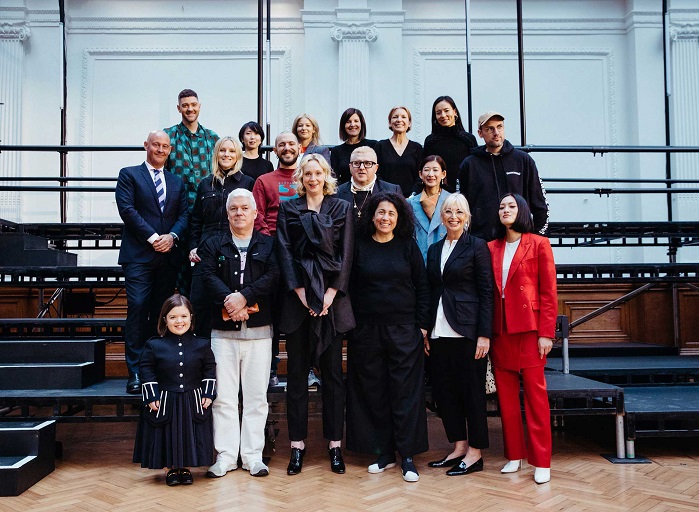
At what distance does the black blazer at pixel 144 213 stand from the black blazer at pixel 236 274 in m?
0.46

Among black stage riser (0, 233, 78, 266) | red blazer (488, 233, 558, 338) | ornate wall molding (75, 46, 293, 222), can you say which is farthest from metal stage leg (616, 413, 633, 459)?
ornate wall molding (75, 46, 293, 222)

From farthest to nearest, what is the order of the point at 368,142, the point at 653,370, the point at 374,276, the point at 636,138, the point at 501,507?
1. the point at 636,138
2. the point at 653,370
3. the point at 368,142
4. the point at 374,276
5. the point at 501,507

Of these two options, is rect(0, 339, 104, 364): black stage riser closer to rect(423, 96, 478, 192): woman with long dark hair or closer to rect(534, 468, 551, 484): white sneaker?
rect(423, 96, 478, 192): woman with long dark hair

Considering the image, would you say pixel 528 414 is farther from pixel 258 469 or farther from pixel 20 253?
pixel 20 253

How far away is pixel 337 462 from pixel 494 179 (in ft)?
6.26

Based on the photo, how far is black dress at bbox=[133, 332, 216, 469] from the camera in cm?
319

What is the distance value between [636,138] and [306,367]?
21.0 ft

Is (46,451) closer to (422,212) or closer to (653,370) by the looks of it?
(422,212)

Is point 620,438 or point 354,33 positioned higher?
point 354,33

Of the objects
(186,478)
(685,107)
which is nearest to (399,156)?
(186,478)

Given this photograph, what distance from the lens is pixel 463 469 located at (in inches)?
133

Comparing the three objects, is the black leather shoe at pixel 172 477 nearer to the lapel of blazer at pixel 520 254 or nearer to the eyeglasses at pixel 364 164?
the eyeglasses at pixel 364 164

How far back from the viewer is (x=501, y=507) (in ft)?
9.34

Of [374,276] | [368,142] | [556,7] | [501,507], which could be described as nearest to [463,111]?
[556,7]
